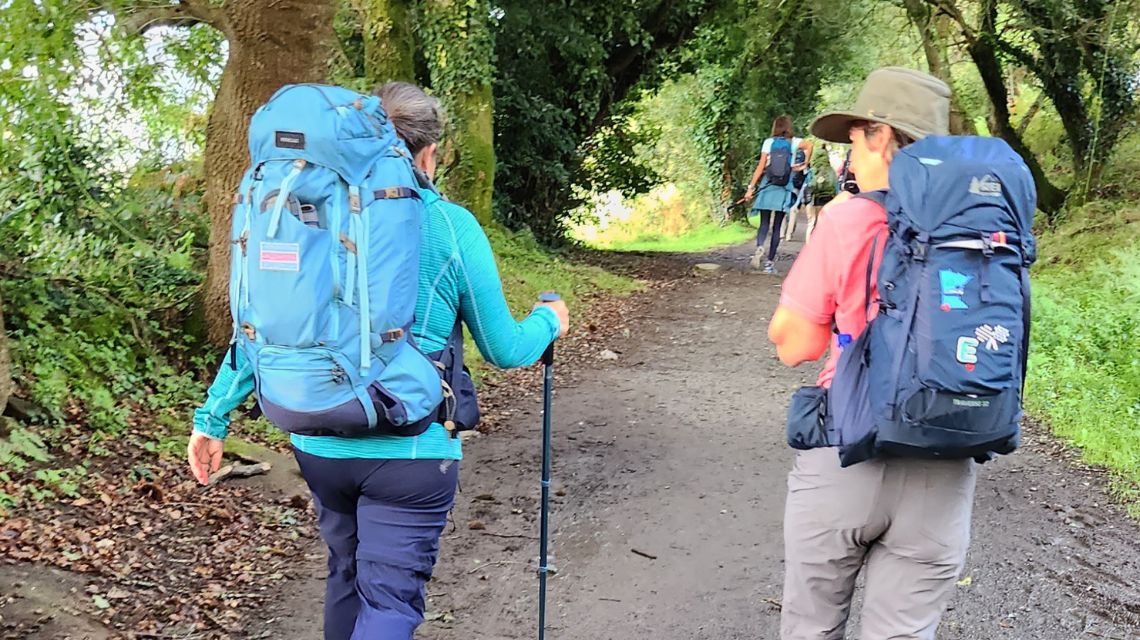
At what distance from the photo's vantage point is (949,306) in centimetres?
231

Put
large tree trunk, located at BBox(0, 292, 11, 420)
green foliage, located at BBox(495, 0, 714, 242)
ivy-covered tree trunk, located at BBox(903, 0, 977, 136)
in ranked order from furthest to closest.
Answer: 1. ivy-covered tree trunk, located at BBox(903, 0, 977, 136)
2. green foliage, located at BBox(495, 0, 714, 242)
3. large tree trunk, located at BBox(0, 292, 11, 420)

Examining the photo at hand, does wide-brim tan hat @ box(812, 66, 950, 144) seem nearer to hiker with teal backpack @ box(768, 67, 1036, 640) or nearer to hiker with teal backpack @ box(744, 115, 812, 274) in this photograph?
hiker with teal backpack @ box(768, 67, 1036, 640)

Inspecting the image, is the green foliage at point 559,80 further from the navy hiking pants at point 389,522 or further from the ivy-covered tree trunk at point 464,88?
the navy hiking pants at point 389,522

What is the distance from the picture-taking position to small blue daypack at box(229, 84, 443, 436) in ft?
8.18

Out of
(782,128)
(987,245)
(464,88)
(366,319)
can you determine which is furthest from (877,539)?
(782,128)

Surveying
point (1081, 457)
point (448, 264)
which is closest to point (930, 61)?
point (1081, 457)

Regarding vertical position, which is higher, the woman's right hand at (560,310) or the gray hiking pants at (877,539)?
the woman's right hand at (560,310)

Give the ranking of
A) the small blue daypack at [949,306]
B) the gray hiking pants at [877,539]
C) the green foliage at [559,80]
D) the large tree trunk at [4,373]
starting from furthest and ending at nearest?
the green foliage at [559,80], the large tree trunk at [4,373], the gray hiking pants at [877,539], the small blue daypack at [949,306]

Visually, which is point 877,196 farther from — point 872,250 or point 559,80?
point 559,80

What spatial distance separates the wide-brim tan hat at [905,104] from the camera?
105 inches

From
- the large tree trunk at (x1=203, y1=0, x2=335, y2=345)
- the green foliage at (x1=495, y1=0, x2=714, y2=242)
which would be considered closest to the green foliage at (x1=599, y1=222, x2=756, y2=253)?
the green foliage at (x1=495, y1=0, x2=714, y2=242)

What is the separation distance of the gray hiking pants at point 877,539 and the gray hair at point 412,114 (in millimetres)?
1470

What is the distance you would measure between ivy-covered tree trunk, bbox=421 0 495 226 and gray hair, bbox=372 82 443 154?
9.73 m

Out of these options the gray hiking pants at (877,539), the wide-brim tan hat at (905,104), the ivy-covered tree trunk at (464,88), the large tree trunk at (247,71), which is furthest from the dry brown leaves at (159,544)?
the ivy-covered tree trunk at (464,88)
